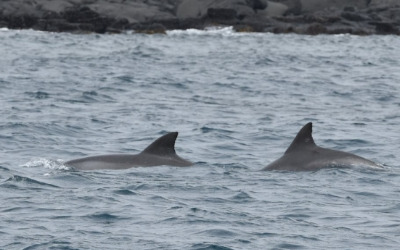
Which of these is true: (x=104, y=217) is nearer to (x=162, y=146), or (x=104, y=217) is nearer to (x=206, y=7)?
(x=162, y=146)

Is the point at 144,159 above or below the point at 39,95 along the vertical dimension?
above

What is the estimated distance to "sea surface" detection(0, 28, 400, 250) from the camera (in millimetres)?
12766

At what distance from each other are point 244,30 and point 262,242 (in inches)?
2914

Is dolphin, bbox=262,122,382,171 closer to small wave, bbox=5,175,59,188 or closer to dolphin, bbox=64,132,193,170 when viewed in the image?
dolphin, bbox=64,132,193,170

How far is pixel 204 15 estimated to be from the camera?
300 feet

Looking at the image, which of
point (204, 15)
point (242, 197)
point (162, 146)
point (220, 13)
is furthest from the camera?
point (204, 15)

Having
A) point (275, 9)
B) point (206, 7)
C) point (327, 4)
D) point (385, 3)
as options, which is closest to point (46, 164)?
point (206, 7)

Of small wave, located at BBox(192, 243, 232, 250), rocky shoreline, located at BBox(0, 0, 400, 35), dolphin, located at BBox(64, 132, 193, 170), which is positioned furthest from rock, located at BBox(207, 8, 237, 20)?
small wave, located at BBox(192, 243, 232, 250)

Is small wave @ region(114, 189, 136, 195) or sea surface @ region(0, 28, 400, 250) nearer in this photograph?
sea surface @ region(0, 28, 400, 250)

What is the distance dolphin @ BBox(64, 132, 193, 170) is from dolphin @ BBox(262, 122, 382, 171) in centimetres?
163

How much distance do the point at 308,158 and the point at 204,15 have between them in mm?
74482

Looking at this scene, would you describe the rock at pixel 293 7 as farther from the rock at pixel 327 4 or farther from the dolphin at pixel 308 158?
the dolphin at pixel 308 158

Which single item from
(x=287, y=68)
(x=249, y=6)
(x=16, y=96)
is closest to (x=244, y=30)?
(x=249, y=6)

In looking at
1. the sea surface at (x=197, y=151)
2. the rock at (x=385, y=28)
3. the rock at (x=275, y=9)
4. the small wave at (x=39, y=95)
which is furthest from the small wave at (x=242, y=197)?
Result: the rock at (x=275, y=9)
